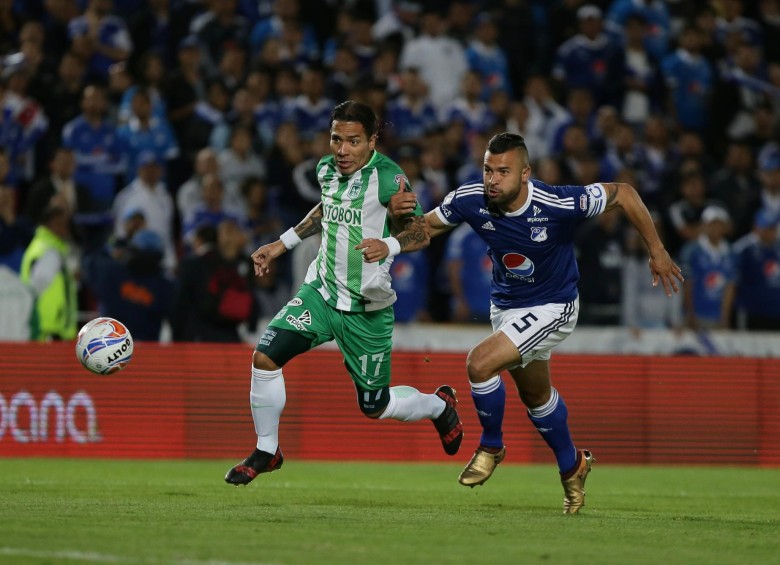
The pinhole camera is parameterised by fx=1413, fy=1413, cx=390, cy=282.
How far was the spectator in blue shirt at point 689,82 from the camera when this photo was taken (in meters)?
22.3

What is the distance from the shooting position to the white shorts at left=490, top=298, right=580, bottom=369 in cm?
1025

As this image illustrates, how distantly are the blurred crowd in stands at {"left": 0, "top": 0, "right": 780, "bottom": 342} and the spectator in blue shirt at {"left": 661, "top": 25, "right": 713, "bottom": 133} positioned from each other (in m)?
0.04

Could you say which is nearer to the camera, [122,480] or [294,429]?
[122,480]

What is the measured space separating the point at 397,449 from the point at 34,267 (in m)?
4.65

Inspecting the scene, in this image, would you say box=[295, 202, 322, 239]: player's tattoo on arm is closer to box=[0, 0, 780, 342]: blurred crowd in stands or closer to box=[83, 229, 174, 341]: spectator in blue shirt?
box=[0, 0, 780, 342]: blurred crowd in stands

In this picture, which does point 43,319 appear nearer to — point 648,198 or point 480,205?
point 480,205

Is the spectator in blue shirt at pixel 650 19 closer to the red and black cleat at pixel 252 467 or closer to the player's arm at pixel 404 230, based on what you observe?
the player's arm at pixel 404 230

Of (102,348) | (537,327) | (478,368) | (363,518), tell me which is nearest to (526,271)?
(537,327)

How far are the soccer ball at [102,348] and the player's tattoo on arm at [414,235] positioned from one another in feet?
8.65

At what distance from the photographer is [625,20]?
22.6 meters

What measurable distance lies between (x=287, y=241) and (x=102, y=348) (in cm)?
182

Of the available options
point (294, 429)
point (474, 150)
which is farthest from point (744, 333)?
point (294, 429)

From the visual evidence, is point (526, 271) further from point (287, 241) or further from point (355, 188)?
point (287, 241)

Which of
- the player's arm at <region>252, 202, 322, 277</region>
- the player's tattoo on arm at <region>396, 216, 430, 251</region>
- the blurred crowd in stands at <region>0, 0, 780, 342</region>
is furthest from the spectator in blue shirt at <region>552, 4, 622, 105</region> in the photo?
the player's tattoo on arm at <region>396, 216, 430, 251</region>
